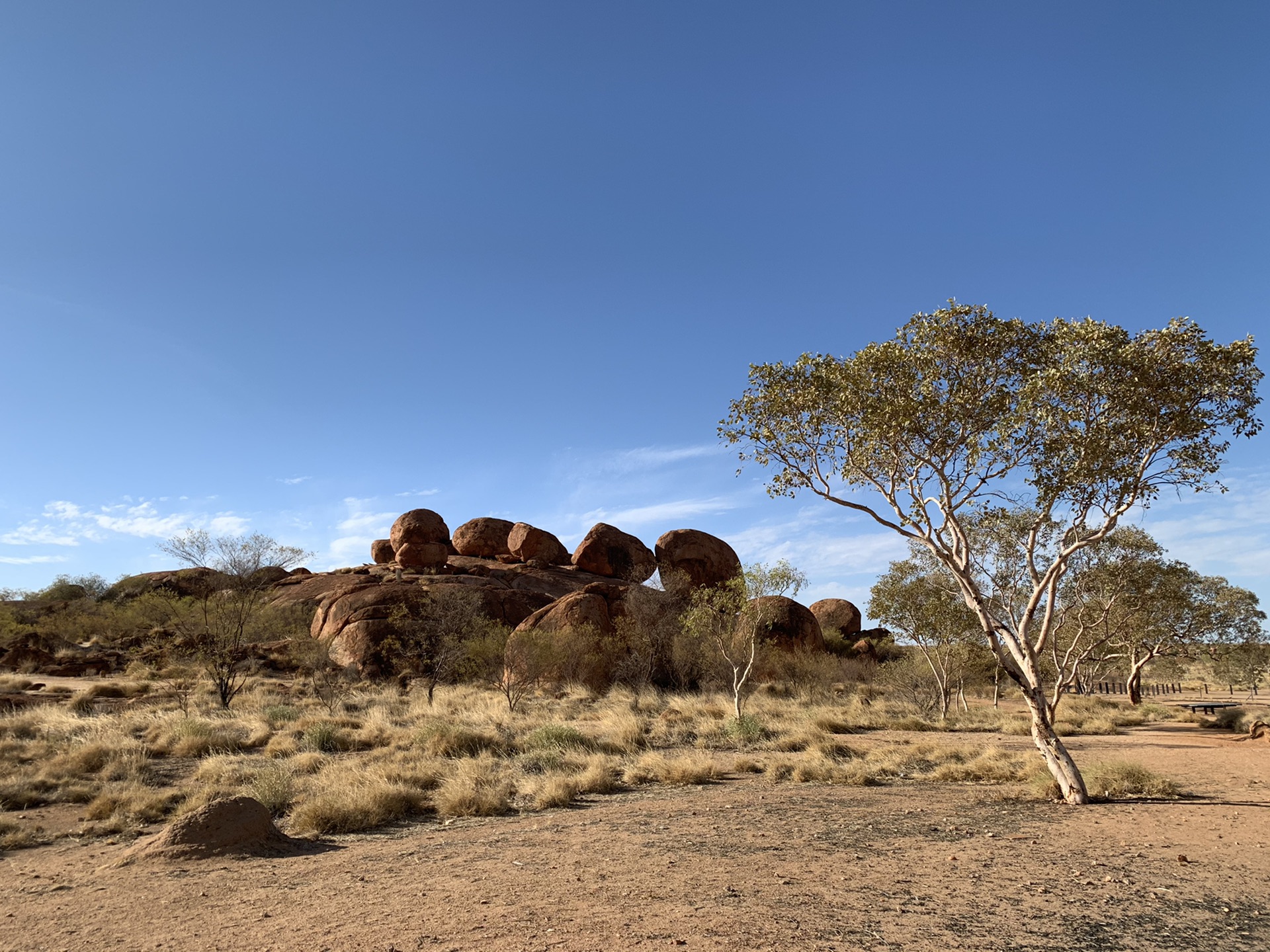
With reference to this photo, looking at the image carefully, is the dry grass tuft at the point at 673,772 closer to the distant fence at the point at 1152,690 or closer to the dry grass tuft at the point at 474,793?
the dry grass tuft at the point at 474,793

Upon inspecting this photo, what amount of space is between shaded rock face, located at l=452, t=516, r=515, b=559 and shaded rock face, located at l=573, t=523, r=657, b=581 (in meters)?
6.85

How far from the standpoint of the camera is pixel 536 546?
55.7 metres

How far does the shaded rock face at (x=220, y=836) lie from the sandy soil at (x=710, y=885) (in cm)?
24

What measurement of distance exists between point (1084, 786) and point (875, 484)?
5362mm

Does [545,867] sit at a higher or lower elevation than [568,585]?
lower

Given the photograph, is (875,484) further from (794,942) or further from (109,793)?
(109,793)

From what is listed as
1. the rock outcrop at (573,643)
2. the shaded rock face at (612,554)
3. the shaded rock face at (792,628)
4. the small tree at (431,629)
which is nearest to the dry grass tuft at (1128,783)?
the rock outcrop at (573,643)

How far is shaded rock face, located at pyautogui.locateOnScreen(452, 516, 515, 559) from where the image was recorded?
58.2m

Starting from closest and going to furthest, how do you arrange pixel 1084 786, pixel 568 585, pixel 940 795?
pixel 1084 786 → pixel 940 795 → pixel 568 585

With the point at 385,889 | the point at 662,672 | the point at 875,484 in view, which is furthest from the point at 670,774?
the point at 662,672

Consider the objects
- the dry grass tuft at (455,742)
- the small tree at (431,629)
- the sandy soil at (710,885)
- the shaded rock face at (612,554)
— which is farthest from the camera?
the shaded rock face at (612,554)

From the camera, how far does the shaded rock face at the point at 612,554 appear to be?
53.9m

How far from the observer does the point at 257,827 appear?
8.70m

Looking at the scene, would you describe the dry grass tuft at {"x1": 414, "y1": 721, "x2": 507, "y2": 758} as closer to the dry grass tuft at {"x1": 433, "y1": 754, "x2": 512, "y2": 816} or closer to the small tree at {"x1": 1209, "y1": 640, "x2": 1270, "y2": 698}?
the dry grass tuft at {"x1": 433, "y1": 754, "x2": 512, "y2": 816}
